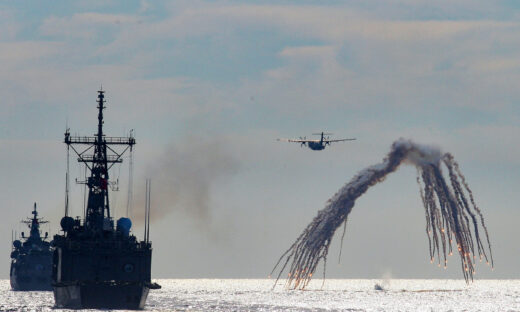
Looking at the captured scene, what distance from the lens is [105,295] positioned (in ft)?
423

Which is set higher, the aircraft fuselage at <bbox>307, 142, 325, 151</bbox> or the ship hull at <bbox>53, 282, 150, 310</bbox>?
the aircraft fuselage at <bbox>307, 142, 325, 151</bbox>

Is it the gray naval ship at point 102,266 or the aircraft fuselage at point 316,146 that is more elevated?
the aircraft fuselage at point 316,146

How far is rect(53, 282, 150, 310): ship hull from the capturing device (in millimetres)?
129000

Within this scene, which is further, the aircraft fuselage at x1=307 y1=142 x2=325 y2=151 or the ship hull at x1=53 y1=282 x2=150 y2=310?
the aircraft fuselage at x1=307 y1=142 x2=325 y2=151

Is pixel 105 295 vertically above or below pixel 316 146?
below

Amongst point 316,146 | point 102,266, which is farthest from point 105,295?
point 316,146

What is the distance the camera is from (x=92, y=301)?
423 ft

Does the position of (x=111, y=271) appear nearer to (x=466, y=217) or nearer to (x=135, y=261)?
(x=135, y=261)

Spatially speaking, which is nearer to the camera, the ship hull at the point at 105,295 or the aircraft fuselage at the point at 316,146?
the ship hull at the point at 105,295

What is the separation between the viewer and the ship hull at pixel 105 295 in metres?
129

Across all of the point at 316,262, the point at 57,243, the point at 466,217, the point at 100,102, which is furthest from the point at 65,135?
the point at 466,217

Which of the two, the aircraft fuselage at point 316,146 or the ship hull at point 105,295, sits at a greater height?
the aircraft fuselage at point 316,146

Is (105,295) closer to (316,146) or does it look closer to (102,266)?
(102,266)

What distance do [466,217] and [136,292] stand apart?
1924 inches
